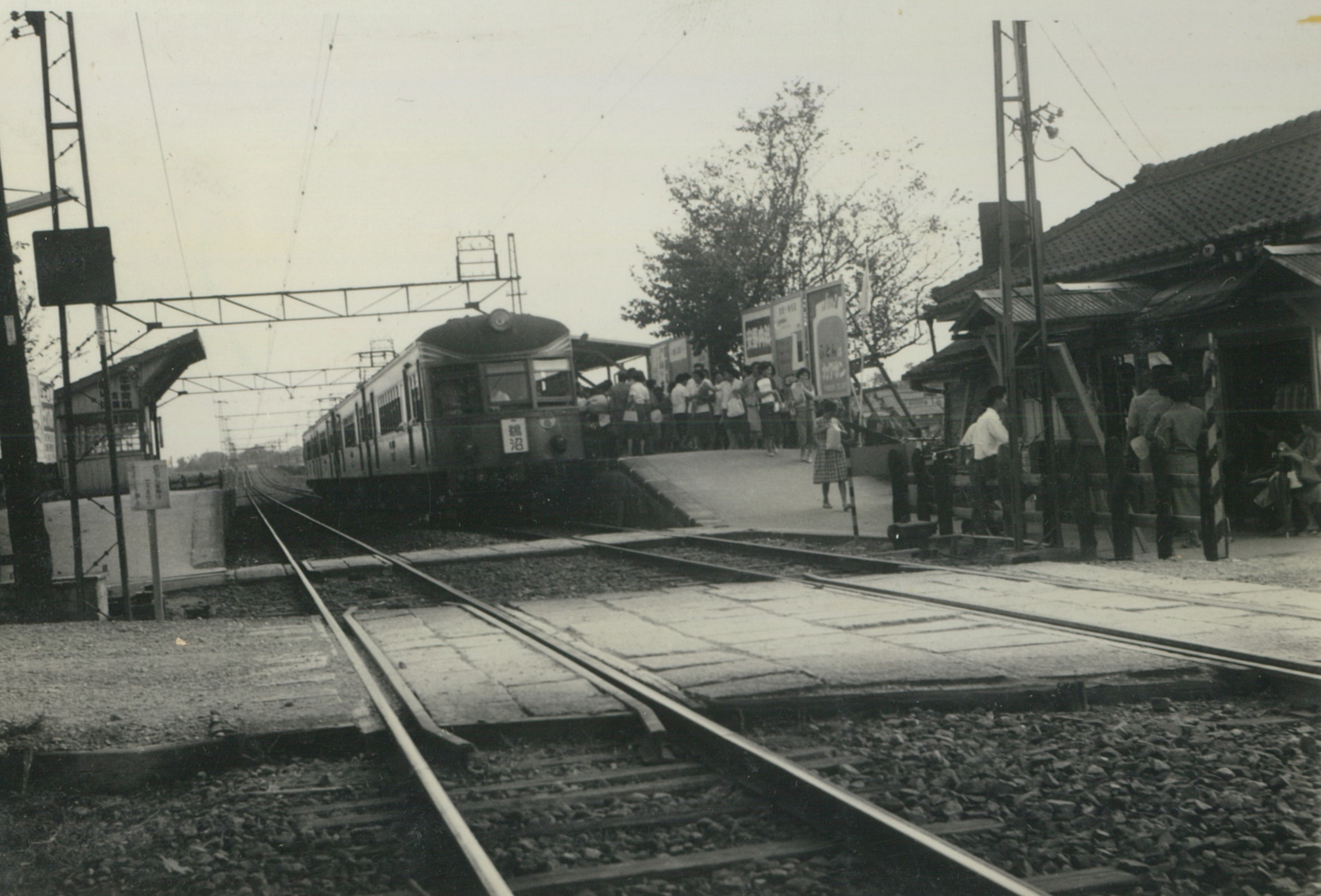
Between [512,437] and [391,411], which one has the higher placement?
[391,411]

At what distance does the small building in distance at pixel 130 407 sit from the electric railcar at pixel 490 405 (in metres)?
10.7

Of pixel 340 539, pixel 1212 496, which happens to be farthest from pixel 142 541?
pixel 1212 496

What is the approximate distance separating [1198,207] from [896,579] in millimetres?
8061

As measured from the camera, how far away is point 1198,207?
14117 millimetres

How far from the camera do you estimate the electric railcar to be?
16.7 metres

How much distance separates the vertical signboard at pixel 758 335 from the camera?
2050 centimetres

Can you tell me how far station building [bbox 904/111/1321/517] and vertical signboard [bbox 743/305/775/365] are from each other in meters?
4.02

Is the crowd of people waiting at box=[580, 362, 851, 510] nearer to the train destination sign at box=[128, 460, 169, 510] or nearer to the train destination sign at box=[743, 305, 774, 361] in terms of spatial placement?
the train destination sign at box=[743, 305, 774, 361]

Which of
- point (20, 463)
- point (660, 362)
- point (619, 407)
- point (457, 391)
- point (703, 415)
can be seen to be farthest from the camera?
point (660, 362)

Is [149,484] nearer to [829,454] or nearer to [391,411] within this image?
[829,454]

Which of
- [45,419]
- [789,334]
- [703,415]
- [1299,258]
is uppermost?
[45,419]

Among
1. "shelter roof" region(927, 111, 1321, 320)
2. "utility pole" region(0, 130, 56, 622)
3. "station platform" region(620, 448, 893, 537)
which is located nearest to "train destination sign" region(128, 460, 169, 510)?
"utility pole" region(0, 130, 56, 622)

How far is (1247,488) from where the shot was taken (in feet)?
36.3

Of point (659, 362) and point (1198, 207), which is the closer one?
point (1198, 207)
